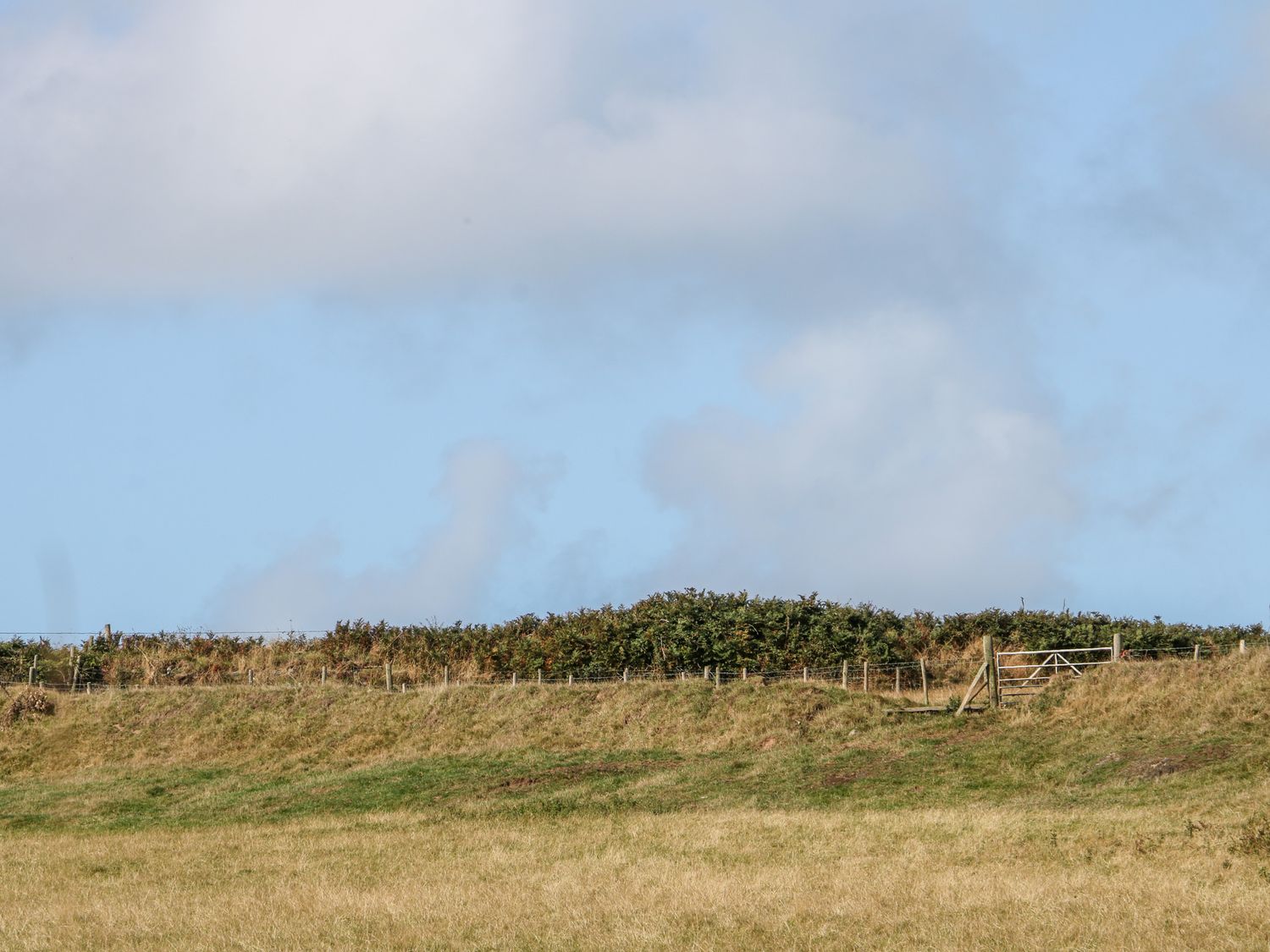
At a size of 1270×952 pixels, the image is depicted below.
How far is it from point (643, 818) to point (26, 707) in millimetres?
37352

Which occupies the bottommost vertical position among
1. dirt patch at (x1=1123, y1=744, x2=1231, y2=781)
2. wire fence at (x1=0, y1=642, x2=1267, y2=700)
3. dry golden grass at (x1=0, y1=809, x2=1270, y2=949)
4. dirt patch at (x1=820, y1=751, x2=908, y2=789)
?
dry golden grass at (x1=0, y1=809, x2=1270, y2=949)

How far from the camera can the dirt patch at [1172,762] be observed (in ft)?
104

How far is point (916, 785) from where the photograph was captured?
111 ft

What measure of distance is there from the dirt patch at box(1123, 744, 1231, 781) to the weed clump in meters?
45.6

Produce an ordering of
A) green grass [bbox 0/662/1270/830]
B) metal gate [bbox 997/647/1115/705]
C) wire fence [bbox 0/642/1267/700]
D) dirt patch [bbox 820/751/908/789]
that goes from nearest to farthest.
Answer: green grass [bbox 0/662/1270/830], dirt patch [bbox 820/751/908/789], metal gate [bbox 997/647/1115/705], wire fence [bbox 0/642/1267/700]

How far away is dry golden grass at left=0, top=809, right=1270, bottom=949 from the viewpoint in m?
17.8

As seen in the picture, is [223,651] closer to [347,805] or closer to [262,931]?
[347,805]

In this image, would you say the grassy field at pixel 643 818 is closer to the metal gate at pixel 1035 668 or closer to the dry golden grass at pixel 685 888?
the dry golden grass at pixel 685 888

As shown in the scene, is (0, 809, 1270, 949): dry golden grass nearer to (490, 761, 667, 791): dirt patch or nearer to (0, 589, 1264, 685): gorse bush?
(490, 761, 667, 791): dirt patch

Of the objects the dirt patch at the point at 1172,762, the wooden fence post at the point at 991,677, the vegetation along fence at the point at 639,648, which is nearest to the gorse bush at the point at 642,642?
the vegetation along fence at the point at 639,648

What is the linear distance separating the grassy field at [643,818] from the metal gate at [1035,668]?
7.27 feet

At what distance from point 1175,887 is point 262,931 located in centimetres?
1343

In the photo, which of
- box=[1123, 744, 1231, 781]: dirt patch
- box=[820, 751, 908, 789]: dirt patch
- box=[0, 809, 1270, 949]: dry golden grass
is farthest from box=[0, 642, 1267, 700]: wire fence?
box=[0, 809, 1270, 949]: dry golden grass

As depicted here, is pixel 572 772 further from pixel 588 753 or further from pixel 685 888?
pixel 685 888
